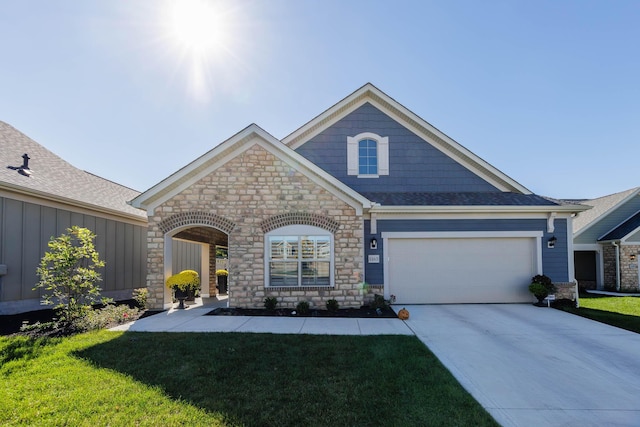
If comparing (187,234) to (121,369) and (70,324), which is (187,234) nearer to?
(70,324)

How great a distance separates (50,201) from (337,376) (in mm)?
10439

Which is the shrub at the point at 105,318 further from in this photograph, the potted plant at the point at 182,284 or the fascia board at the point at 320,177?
the fascia board at the point at 320,177

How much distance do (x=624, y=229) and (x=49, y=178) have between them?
25994mm

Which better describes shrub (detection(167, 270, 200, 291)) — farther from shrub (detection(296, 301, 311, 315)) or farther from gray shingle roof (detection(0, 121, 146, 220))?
gray shingle roof (detection(0, 121, 146, 220))

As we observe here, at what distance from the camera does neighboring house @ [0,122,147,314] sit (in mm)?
8742

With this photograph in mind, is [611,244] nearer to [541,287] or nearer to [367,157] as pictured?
[541,287]

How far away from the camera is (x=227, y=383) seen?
4.38m

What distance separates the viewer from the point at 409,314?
29.4ft

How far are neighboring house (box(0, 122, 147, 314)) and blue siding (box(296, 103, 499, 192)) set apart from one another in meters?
7.76

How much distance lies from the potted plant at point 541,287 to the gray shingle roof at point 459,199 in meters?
2.50

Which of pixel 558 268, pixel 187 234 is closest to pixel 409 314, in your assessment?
pixel 558 268

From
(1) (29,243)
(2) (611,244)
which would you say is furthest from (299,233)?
(2) (611,244)

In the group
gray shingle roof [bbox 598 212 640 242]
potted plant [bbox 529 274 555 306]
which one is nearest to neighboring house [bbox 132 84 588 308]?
potted plant [bbox 529 274 555 306]

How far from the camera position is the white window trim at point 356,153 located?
11648 mm
